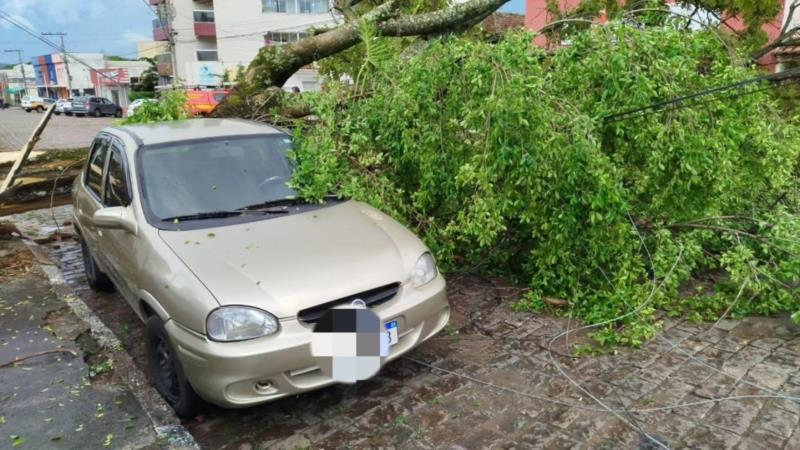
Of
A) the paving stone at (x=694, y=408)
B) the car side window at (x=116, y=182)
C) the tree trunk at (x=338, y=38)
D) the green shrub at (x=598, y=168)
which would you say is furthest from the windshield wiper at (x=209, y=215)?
the tree trunk at (x=338, y=38)

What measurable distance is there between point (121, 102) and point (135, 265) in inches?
2525

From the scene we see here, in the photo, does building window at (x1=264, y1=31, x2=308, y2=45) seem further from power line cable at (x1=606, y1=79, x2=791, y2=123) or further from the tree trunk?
power line cable at (x1=606, y1=79, x2=791, y2=123)

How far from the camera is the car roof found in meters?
4.24

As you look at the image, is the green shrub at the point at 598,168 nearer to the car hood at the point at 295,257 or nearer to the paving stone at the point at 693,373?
the paving stone at the point at 693,373

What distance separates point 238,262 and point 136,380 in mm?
1242

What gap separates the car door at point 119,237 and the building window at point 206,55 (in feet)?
152

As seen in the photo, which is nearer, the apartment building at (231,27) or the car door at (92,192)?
the car door at (92,192)

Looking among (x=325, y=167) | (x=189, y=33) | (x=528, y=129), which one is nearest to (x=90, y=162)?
(x=325, y=167)

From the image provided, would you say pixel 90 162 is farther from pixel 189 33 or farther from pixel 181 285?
pixel 189 33

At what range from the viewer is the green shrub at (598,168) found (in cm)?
409

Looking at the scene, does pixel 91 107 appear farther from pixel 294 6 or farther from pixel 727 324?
pixel 727 324

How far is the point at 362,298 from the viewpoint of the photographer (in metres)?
3.13

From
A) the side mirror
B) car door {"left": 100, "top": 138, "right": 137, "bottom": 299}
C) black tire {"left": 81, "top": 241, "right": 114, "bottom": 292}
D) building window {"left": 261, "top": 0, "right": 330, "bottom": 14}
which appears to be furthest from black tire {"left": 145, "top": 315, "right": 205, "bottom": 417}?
building window {"left": 261, "top": 0, "right": 330, "bottom": 14}

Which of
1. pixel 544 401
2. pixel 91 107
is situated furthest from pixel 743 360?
pixel 91 107
